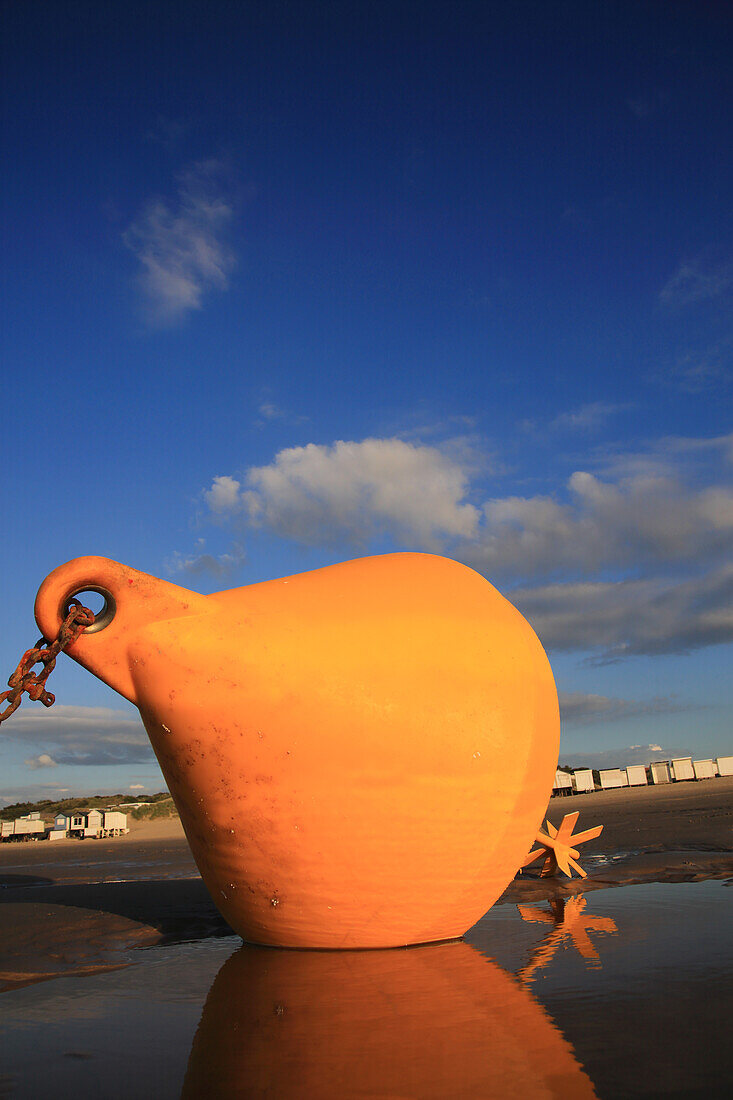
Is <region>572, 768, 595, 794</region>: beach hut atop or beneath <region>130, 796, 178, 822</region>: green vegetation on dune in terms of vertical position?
beneath

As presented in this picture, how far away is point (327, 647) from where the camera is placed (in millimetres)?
4406

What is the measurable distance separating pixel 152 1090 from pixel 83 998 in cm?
168

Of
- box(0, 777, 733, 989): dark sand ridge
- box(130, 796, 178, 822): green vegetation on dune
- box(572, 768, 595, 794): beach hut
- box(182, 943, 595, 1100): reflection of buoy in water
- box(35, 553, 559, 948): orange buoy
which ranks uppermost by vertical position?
box(35, 553, 559, 948): orange buoy

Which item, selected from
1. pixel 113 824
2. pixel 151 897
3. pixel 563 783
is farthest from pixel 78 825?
pixel 151 897

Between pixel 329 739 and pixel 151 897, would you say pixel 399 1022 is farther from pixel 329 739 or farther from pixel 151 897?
pixel 151 897

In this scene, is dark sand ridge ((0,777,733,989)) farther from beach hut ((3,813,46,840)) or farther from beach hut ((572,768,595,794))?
beach hut ((3,813,46,840))

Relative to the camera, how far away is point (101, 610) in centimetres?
464

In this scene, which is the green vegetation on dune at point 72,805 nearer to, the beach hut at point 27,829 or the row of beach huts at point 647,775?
the beach hut at point 27,829

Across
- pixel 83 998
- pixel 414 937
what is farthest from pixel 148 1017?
pixel 414 937

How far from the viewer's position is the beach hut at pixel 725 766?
34844 mm

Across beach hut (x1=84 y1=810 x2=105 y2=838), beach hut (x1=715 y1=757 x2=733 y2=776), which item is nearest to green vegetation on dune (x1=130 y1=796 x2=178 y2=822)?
beach hut (x1=84 y1=810 x2=105 y2=838)

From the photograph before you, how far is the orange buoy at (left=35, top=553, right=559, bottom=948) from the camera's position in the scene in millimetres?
4250

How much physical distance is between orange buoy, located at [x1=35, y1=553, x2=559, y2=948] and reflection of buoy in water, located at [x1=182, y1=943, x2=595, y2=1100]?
0.41 metres

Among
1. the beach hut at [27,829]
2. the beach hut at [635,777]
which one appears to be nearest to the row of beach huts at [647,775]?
the beach hut at [635,777]
